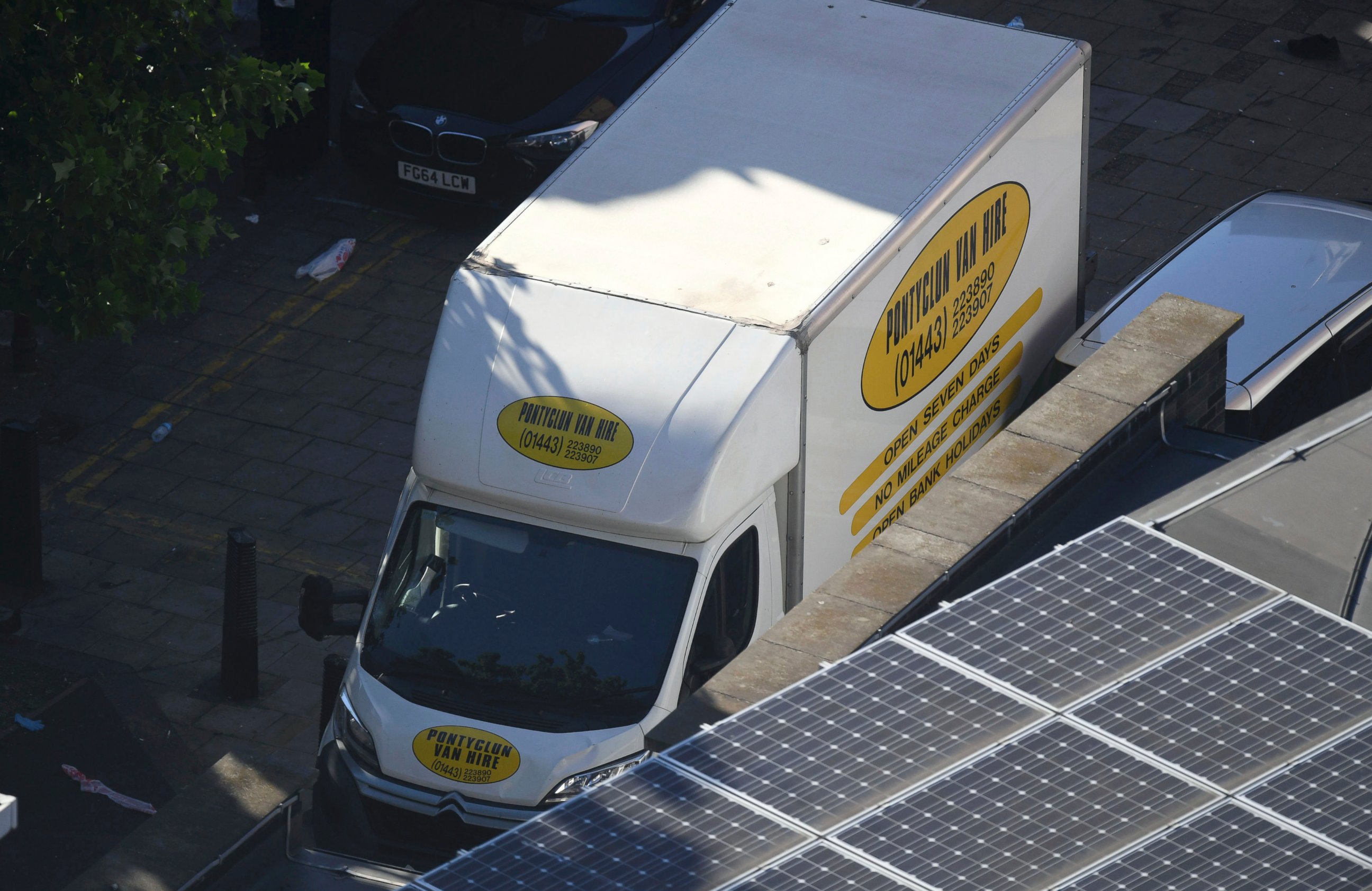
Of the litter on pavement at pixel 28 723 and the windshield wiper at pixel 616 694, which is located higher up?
the windshield wiper at pixel 616 694

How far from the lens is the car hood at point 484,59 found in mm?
14031

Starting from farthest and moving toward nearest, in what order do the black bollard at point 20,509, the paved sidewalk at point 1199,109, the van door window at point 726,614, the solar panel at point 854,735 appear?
the paved sidewalk at point 1199,109, the black bollard at point 20,509, the van door window at point 726,614, the solar panel at point 854,735

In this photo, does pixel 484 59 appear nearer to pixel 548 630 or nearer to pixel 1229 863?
pixel 548 630

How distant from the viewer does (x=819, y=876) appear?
13.1 feet

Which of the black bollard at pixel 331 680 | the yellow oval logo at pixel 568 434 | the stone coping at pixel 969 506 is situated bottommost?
the black bollard at pixel 331 680

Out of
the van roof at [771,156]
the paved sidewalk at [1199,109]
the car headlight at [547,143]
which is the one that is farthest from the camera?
the paved sidewalk at [1199,109]

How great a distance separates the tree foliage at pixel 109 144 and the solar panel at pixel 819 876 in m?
5.96

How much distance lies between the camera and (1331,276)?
34.1 ft

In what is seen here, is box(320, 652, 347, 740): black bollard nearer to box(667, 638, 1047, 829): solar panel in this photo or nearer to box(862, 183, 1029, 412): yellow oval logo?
box(862, 183, 1029, 412): yellow oval logo

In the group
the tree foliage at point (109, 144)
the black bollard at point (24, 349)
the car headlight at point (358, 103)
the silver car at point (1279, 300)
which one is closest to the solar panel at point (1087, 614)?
the silver car at point (1279, 300)

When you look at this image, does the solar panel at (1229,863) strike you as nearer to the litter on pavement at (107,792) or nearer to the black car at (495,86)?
the litter on pavement at (107,792)

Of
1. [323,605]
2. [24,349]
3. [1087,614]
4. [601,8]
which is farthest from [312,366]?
[1087,614]

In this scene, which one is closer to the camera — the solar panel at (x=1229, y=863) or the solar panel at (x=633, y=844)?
the solar panel at (x=1229, y=863)

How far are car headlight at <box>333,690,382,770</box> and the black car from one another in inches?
262
